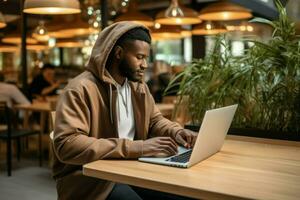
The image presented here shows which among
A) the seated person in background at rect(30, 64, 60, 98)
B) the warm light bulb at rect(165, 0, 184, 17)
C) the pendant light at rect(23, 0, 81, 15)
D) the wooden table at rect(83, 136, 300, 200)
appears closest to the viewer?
the wooden table at rect(83, 136, 300, 200)

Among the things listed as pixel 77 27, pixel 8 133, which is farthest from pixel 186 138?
pixel 77 27

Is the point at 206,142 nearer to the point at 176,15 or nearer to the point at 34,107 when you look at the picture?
the point at 176,15

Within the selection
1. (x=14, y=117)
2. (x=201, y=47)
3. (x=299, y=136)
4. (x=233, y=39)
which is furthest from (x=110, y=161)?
(x=201, y=47)

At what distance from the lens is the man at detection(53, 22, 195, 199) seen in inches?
64.1

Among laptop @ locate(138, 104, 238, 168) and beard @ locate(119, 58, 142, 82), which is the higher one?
beard @ locate(119, 58, 142, 82)

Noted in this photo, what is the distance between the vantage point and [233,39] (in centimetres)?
293

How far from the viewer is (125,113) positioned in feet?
6.48

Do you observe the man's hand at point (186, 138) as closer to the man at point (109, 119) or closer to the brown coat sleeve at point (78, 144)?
the man at point (109, 119)

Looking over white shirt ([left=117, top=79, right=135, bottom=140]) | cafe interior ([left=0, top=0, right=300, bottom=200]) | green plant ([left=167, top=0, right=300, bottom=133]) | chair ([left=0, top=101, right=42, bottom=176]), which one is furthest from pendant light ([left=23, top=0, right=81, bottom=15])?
chair ([left=0, top=101, right=42, bottom=176])

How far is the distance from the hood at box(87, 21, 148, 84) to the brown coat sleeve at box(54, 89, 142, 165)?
0.81 feet

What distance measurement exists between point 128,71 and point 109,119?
0.25 metres

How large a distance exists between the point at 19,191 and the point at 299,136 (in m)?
2.78

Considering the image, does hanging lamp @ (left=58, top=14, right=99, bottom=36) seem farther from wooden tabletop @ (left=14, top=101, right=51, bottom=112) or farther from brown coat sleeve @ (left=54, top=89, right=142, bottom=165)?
brown coat sleeve @ (left=54, top=89, right=142, bottom=165)

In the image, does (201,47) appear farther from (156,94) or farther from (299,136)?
(299,136)
